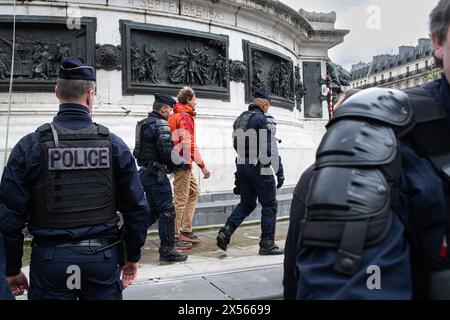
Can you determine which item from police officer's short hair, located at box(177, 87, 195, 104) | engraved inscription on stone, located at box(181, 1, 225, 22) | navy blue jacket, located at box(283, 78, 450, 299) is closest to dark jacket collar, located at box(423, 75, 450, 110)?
navy blue jacket, located at box(283, 78, 450, 299)

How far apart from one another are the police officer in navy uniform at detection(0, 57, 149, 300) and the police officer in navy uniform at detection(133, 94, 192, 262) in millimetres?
2812

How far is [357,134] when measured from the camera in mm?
1147

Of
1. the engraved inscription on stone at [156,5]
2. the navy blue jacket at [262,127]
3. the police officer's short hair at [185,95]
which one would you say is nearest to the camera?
the navy blue jacket at [262,127]

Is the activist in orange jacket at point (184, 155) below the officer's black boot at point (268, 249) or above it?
above

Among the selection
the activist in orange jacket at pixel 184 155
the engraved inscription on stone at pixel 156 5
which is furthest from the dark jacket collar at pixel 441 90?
the engraved inscription on stone at pixel 156 5

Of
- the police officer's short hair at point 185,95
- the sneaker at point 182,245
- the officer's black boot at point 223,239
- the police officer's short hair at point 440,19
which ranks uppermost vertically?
the police officer's short hair at point 185,95

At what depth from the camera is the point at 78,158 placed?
110 inches

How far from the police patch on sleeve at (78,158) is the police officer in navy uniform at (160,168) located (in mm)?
2897

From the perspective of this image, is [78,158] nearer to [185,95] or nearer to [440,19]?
[440,19]

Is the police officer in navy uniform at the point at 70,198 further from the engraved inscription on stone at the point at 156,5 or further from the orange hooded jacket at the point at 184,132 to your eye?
the engraved inscription on stone at the point at 156,5

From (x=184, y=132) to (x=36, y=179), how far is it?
3.97m

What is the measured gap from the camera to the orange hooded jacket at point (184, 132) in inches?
259

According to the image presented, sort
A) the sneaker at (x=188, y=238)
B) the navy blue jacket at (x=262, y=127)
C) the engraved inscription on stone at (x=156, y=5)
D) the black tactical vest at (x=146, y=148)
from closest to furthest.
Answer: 1. the black tactical vest at (x=146, y=148)
2. the navy blue jacket at (x=262, y=127)
3. the sneaker at (x=188, y=238)
4. the engraved inscription on stone at (x=156, y=5)

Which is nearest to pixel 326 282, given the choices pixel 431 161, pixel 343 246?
pixel 343 246
